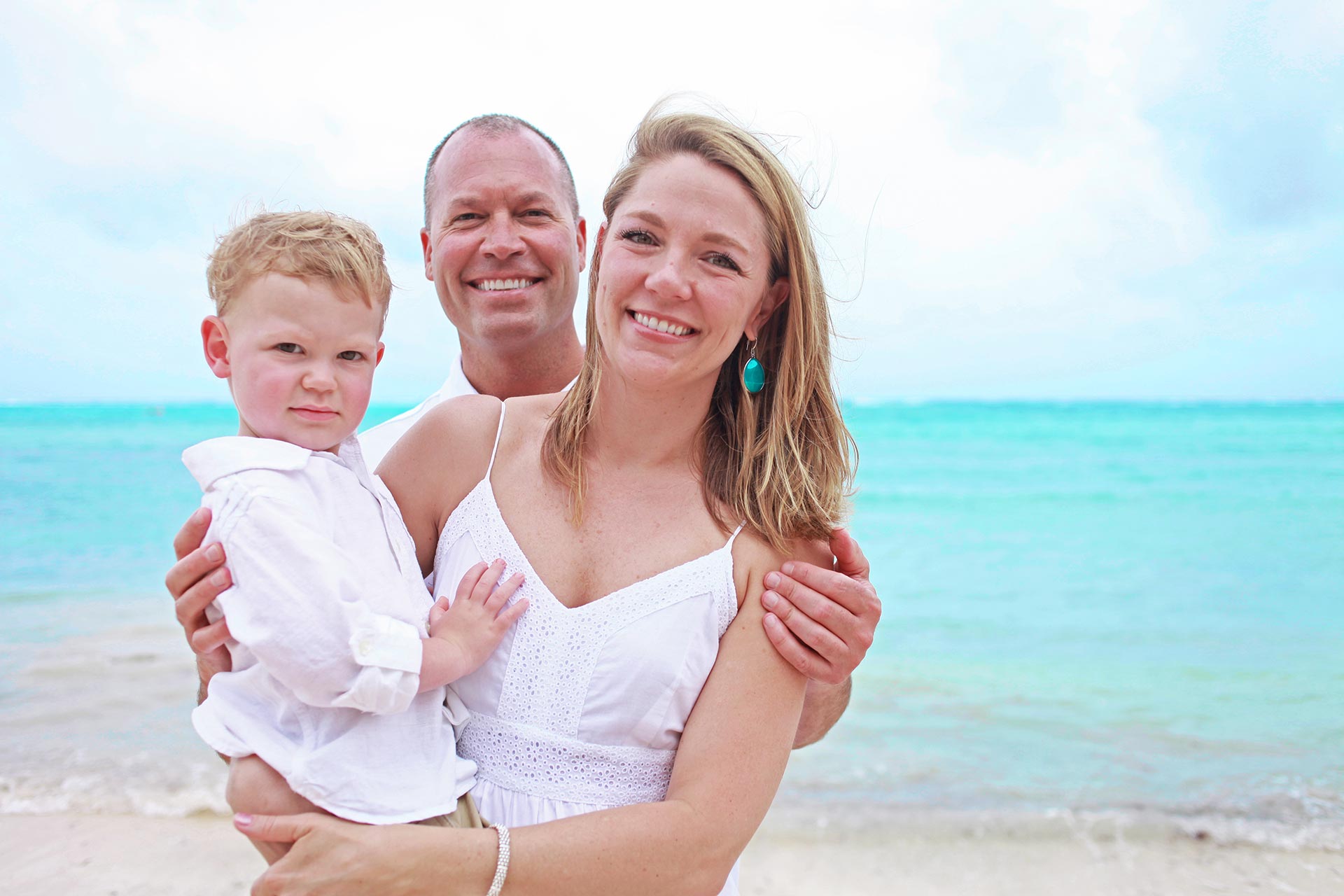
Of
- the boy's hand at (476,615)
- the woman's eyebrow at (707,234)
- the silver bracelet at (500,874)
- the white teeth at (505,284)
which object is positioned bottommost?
the silver bracelet at (500,874)

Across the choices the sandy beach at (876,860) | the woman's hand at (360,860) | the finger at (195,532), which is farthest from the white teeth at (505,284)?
the sandy beach at (876,860)

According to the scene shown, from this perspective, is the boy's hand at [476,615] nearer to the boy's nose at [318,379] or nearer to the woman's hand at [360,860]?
the woman's hand at [360,860]

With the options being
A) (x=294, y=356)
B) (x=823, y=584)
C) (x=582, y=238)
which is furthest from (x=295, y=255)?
(x=582, y=238)

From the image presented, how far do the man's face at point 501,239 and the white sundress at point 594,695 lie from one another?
1736 mm

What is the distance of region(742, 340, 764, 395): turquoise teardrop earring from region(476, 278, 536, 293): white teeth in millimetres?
1391

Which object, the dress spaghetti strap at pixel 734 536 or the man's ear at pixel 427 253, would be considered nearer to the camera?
the dress spaghetti strap at pixel 734 536

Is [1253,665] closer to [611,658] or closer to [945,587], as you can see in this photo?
[945,587]

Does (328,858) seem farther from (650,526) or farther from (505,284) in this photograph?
(505,284)

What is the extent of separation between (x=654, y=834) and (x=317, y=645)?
826mm

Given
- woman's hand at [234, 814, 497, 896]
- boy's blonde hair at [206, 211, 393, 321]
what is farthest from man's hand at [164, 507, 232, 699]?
boy's blonde hair at [206, 211, 393, 321]

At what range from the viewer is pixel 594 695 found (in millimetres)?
2234

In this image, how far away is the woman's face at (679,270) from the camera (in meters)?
2.36

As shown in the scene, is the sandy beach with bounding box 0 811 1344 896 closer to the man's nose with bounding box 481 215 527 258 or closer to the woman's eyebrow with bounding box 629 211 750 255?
the man's nose with bounding box 481 215 527 258

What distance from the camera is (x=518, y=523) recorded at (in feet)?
7.97
